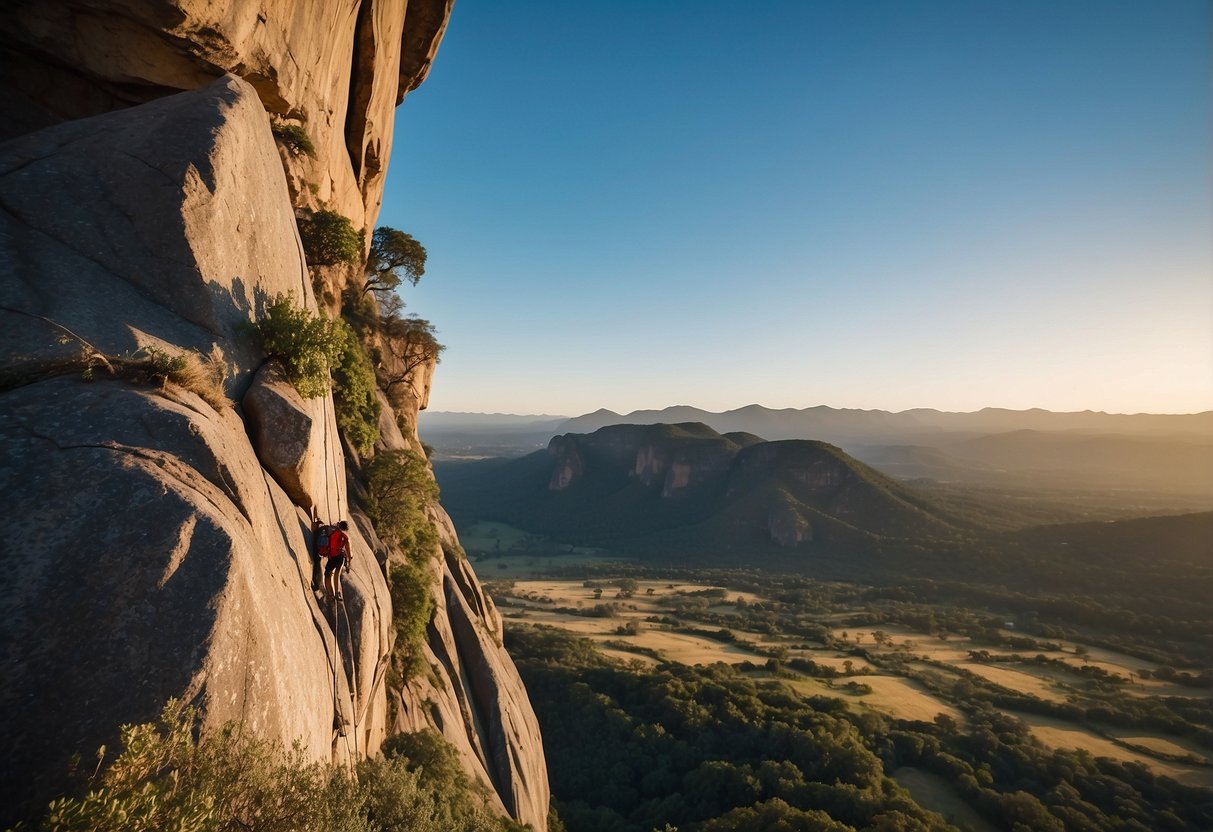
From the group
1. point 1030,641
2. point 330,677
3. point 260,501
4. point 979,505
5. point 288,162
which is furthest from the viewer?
point 979,505

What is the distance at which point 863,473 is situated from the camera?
165000 mm

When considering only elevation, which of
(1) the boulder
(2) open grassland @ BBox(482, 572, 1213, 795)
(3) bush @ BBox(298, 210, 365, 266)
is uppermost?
(3) bush @ BBox(298, 210, 365, 266)

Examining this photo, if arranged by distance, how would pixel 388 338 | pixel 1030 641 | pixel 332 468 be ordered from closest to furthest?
pixel 332 468
pixel 388 338
pixel 1030 641

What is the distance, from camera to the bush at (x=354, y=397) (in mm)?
20531

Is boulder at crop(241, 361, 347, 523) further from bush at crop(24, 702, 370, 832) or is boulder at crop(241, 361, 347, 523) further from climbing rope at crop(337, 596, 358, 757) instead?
bush at crop(24, 702, 370, 832)

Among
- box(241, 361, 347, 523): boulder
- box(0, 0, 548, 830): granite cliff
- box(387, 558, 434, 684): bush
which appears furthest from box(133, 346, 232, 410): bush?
box(387, 558, 434, 684): bush

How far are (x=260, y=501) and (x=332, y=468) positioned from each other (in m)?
5.97

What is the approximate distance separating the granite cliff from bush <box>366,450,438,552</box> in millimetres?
1143

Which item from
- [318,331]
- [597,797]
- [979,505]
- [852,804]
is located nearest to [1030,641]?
[852,804]

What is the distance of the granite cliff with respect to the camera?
6.18 metres

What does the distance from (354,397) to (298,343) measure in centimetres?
915

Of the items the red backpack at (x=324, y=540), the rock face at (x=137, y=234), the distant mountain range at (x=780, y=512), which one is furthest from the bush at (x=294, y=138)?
the distant mountain range at (x=780, y=512)

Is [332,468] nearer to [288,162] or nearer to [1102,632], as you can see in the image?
[288,162]

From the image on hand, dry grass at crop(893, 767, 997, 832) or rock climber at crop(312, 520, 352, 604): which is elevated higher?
rock climber at crop(312, 520, 352, 604)
